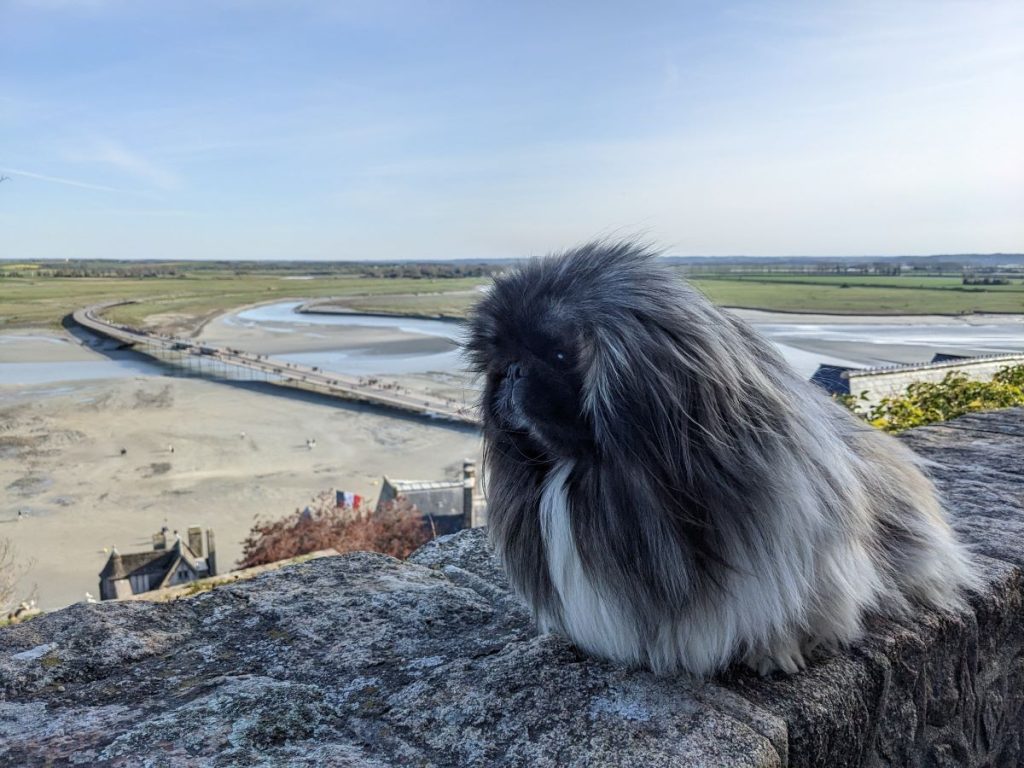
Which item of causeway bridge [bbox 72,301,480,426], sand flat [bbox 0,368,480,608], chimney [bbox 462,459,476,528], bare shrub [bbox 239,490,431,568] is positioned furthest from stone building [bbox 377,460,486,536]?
causeway bridge [bbox 72,301,480,426]

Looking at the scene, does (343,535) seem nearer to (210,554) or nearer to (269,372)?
(210,554)

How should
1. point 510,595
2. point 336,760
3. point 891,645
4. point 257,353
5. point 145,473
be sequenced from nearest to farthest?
point 336,760
point 891,645
point 510,595
point 145,473
point 257,353

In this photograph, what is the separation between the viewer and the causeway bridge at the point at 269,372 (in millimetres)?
37594

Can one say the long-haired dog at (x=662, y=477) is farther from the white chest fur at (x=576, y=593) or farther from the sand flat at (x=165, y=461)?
the sand flat at (x=165, y=461)

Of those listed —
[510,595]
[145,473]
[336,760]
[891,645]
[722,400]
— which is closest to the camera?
[336,760]

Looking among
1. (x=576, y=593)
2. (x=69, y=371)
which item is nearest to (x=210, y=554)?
(x=576, y=593)

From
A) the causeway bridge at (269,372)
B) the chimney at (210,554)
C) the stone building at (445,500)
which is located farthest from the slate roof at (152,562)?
the causeway bridge at (269,372)

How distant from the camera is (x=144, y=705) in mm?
1897

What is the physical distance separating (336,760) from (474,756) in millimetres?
310

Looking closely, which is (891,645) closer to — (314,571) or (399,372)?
(314,571)

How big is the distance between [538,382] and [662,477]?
16.4 inches

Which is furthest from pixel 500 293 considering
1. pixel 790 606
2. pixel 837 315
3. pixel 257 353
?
pixel 837 315

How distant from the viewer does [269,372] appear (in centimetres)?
4775

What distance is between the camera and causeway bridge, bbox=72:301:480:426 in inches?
1480
